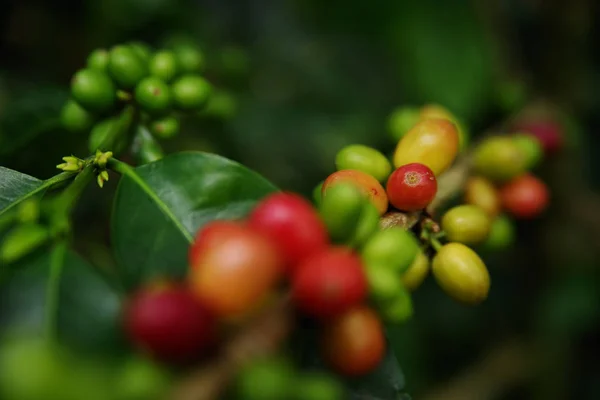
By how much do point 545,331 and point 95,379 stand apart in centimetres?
199

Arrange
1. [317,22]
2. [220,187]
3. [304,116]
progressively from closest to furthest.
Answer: [220,187]
[304,116]
[317,22]

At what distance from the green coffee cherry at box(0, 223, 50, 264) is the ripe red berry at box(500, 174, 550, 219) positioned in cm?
92

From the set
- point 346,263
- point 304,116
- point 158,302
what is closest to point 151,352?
point 158,302

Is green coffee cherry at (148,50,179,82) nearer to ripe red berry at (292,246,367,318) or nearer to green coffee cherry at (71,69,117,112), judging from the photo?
green coffee cherry at (71,69,117,112)

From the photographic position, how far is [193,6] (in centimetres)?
249

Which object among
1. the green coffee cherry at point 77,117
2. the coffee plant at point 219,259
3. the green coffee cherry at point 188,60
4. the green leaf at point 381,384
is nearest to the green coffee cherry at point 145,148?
the coffee plant at point 219,259

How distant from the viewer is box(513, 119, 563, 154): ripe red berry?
5.56 ft

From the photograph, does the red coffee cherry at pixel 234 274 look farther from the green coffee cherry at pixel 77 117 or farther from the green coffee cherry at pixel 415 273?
the green coffee cherry at pixel 77 117

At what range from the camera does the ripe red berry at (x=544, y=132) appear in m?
1.70

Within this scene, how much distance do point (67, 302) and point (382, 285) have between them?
1.29 feet

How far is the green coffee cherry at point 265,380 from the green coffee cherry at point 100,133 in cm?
71

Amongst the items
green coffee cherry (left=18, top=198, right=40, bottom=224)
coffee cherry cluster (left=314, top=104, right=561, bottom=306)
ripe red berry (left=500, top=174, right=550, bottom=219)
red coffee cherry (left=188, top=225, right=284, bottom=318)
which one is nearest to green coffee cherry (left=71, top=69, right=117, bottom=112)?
green coffee cherry (left=18, top=198, right=40, bottom=224)

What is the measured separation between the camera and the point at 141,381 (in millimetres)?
539

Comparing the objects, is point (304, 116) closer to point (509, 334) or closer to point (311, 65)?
point (311, 65)
